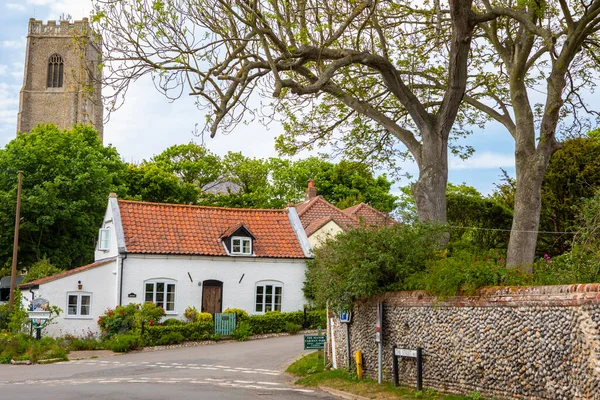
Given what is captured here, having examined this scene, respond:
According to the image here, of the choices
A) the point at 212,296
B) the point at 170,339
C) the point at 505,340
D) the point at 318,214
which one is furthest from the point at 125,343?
the point at 505,340

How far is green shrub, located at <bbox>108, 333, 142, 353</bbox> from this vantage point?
88.4 ft

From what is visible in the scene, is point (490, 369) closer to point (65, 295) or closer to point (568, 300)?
point (568, 300)

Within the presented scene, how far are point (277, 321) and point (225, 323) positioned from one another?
250 centimetres

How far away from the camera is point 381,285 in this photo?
1686cm

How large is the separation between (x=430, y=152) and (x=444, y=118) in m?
1.10

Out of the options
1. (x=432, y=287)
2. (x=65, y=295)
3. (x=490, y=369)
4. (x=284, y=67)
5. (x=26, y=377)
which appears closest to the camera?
(x=490, y=369)

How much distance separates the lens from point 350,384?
54.6 ft

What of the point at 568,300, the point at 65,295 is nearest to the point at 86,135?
the point at 65,295

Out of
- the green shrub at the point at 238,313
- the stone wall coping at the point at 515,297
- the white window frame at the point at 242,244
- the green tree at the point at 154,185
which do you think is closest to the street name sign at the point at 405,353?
the stone wall coping at the point at 515,297

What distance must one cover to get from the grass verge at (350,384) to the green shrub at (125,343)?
912 cm

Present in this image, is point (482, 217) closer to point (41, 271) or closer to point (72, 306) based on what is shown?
point (72, 306)

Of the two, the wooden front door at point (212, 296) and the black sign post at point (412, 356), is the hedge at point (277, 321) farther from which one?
the black sign post at point (412, 356)

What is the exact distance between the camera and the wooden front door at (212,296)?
1278 inches

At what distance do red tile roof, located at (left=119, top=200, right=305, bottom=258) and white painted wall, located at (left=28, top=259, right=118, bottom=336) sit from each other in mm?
1827
